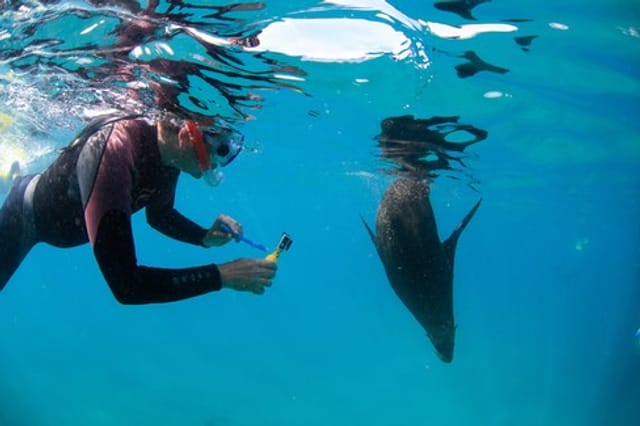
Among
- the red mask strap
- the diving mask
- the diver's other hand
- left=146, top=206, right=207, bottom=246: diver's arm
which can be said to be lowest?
left=146, top=206, right=207, bottom=246: diver's arm

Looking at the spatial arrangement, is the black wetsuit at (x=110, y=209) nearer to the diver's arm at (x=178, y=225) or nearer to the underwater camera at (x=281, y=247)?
the diver's arm at (x=178, y=225)

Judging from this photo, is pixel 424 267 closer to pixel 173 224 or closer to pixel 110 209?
pixel 173 224

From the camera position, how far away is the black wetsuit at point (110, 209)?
3.15 m

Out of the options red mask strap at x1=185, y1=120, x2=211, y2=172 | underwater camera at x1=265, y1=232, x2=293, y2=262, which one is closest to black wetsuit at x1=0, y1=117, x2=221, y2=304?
red mask strap at x1=185, y1=120, x2=211, y2=172

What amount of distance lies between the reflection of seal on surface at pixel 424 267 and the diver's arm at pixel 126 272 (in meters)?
4.91

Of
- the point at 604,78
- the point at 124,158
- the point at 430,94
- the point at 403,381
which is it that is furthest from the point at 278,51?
the point at 403,381

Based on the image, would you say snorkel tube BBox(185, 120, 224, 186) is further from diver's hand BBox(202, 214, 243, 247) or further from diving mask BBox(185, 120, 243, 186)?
diver's hand BBox(202, 214, 243, 247)

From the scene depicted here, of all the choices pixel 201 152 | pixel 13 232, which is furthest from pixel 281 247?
pixel 13 232

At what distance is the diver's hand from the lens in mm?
5375

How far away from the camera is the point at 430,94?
33.2ft

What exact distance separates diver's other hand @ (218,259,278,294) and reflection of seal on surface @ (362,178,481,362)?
14.4 feet

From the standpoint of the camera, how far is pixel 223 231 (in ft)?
17.8

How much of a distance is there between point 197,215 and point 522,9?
5352 centimetres

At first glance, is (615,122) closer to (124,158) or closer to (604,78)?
(604,78)
